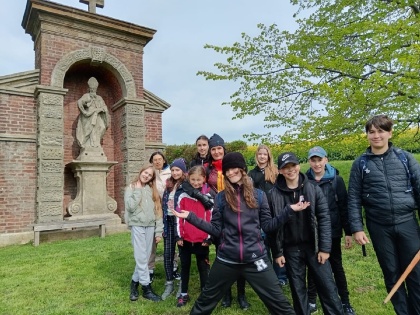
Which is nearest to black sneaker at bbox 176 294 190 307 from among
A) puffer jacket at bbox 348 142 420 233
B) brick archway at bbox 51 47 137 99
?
puffer jacket at bbox 348 142 420 233

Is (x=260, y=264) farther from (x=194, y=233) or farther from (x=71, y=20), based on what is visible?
(x=71, y=20)

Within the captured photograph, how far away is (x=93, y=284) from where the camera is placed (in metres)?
4.36

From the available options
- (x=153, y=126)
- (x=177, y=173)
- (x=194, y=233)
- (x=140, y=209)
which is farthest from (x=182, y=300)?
(x=153, y=126)

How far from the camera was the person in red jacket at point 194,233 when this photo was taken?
349 cm

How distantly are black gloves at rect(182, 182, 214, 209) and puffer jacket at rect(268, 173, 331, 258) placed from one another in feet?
2.51

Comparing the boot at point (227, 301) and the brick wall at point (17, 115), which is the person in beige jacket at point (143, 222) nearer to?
the boot at point (227, 301)

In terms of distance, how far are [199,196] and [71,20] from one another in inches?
308

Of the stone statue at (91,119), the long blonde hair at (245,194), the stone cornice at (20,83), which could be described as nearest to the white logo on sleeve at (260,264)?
the long blonde hair at (245,194)

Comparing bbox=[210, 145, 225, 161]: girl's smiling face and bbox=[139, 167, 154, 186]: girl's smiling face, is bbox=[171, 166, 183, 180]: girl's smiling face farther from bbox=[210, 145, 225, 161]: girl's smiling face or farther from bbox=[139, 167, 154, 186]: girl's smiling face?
bbox=[210, 145, 225, 161]: girl's smiling face

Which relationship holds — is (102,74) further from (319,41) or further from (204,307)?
(204,307)

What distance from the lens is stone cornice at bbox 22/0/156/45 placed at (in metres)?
8.18

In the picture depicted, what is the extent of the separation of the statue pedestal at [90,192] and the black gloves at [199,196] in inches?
233

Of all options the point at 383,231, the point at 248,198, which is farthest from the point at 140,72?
the point at 383,231

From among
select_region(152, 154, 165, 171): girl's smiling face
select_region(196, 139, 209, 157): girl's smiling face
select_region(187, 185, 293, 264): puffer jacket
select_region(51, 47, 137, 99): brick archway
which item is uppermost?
select_region(51, 47, 137, 99): brick archway
